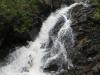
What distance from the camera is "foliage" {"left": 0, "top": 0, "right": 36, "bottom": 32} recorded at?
1592 cm

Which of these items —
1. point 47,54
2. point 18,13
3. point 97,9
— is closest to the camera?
point 47,54

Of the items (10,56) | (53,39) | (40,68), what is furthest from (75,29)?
(10,56)

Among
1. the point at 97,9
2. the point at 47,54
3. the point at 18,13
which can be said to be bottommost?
the point at 47,54

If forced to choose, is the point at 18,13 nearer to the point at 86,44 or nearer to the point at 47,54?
the point at 47,54

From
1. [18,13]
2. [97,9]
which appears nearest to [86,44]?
[97,9]

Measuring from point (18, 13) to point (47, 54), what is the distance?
319 cm

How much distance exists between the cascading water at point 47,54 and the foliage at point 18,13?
1.26 meters

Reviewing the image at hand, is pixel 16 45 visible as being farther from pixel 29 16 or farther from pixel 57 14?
pixel 57 14

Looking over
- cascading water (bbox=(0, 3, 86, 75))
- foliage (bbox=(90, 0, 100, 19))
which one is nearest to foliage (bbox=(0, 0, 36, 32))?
cascading water (bbox=(0, 3, 86, 75))

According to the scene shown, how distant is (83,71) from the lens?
13414 millimetres

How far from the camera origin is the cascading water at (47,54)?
14711 millimetres

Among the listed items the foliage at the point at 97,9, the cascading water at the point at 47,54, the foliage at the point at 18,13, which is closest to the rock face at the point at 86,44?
the foliage at the point at 97,9

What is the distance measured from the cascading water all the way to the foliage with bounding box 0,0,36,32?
126 cm

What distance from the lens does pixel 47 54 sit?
51.1 ft
